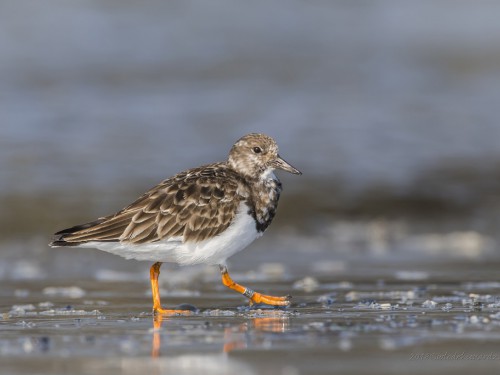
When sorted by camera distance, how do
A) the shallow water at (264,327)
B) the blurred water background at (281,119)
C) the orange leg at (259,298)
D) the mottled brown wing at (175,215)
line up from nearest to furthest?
1. the shallow water at (264,327)
2. the mottled brown wing at (175,215)
3. the orange leg at (259,298)
4. the blurred water background at (281,119)

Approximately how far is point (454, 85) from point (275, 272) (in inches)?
447

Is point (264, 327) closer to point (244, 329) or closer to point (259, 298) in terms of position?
point (244, 329)

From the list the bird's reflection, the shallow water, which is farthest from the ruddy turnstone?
the bird's reflection

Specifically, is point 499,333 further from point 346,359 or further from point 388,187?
point 388,187

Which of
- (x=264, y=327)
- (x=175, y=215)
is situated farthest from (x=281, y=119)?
(x=264, y=327)

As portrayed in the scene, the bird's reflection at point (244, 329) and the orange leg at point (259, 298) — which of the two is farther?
the orange leg at point (259, 298)

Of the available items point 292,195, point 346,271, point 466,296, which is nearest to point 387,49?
point 292,195

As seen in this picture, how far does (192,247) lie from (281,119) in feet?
30.8

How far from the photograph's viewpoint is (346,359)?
15.5 feet

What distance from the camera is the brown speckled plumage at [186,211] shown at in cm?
652

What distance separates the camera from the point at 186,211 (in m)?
6.62

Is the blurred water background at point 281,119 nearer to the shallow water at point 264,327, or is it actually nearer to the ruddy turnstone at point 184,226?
the shallow water at point 264,327

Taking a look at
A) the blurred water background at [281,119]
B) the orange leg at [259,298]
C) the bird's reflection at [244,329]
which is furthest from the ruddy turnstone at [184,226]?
the blurred water background at [281,119]

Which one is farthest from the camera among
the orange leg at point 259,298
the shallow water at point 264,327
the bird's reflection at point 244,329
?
the orange leg at point 259,298
